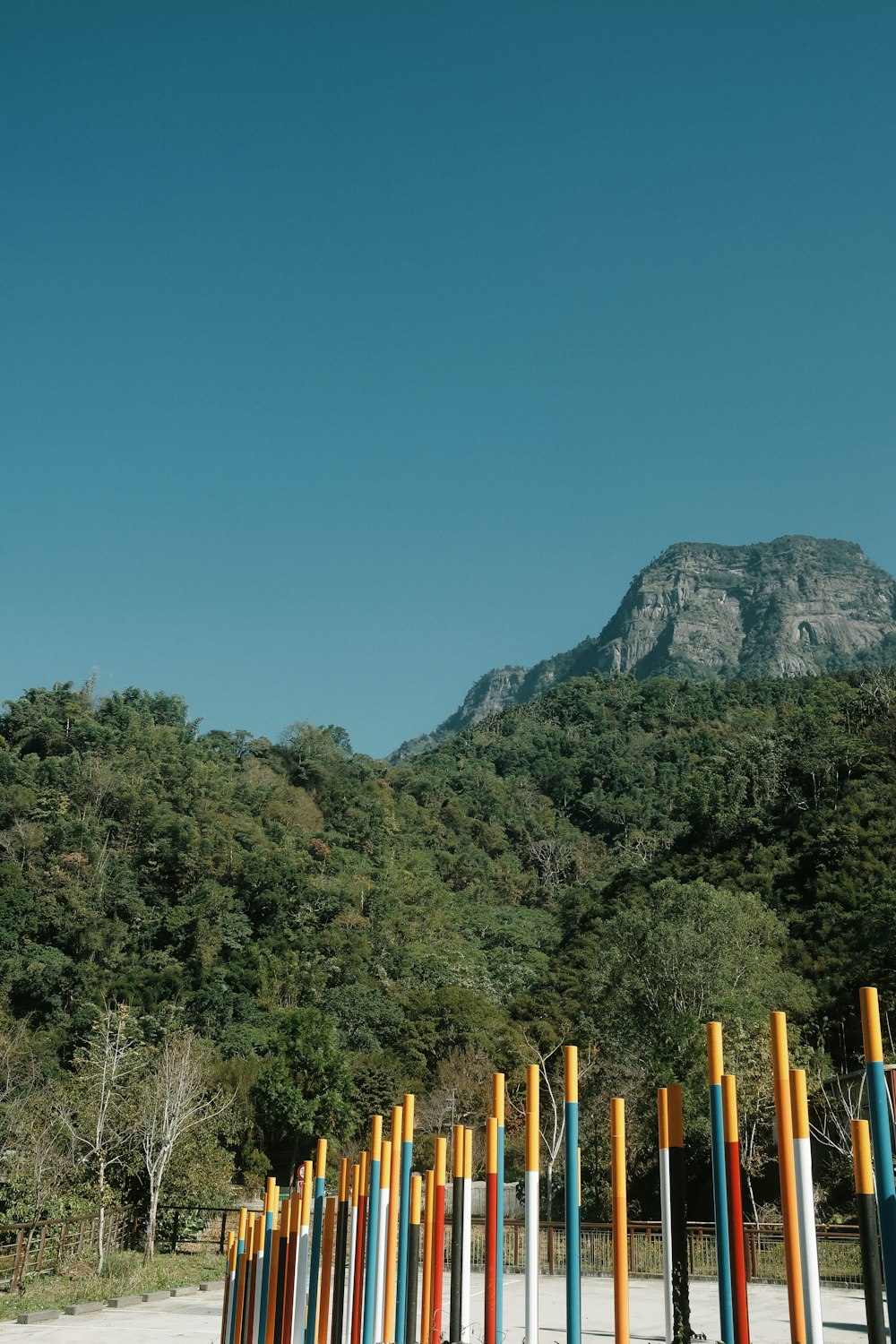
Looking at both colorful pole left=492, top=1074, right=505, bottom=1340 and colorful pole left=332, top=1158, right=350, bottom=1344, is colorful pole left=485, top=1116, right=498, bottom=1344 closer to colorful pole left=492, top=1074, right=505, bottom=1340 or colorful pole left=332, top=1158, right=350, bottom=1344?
colorful pole left=492, top=1074, right=505, bottom=1340

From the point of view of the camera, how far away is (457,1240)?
5805 mm

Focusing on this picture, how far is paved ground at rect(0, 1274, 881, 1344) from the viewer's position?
12148 millimetres

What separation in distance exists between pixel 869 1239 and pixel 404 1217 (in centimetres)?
311

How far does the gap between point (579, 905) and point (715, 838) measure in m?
11.7

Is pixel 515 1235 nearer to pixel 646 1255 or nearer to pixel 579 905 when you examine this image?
pixel 646 1255

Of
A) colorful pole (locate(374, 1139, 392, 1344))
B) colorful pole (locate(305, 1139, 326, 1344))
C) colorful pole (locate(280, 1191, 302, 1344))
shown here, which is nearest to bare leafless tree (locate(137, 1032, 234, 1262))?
colorful pole (locate(280, 1191, 302, 1344))

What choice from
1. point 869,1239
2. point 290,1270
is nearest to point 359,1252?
point 290,1270

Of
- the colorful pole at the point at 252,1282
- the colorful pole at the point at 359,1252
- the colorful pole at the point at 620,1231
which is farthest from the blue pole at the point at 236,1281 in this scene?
the colorful pole at the point at 620,1231

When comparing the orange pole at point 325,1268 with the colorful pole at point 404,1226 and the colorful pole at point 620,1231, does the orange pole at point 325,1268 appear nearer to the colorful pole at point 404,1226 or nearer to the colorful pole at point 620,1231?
the colorful pole at point 404,1226

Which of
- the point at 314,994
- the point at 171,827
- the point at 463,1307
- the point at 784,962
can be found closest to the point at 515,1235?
the point at 463,1307

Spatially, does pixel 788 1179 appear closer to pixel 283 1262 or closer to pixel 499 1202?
pixel 499 1202

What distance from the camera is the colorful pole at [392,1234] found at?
6.06 metres

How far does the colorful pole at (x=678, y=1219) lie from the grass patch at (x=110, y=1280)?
1311 cm

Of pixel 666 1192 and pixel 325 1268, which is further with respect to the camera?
pixel 325 1268
